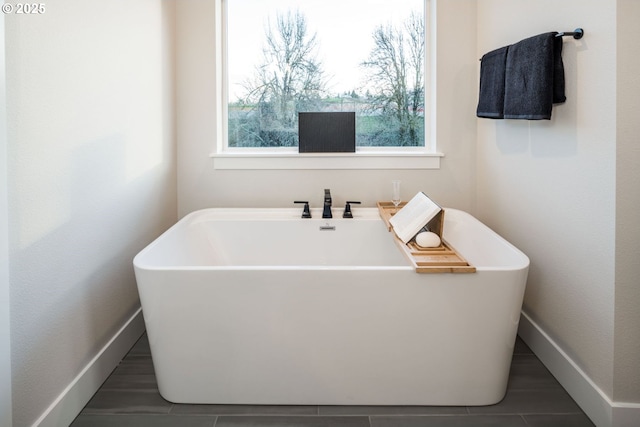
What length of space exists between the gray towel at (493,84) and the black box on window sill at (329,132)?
82 cm

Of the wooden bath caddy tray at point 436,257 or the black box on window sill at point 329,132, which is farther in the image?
the black box on window sill at point 329,132

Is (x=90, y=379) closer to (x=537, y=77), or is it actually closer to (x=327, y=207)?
(x=327, y=207)

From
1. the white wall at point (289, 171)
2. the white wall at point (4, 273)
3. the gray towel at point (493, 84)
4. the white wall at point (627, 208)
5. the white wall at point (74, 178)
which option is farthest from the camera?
the white wall at point (289, 171)

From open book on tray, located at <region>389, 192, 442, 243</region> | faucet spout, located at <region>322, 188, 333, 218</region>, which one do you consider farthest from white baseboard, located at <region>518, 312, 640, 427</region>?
faucet spout, located at <region>322, 188, 333, 218</region>

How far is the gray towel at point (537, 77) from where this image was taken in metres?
1.94

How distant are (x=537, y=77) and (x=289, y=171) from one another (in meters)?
1.58

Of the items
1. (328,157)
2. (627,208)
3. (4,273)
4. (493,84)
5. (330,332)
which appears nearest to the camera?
(4,273)

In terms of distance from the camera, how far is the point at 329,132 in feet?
9.84

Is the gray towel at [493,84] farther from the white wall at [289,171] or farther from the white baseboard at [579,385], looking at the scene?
the white baseboard at [579,385]

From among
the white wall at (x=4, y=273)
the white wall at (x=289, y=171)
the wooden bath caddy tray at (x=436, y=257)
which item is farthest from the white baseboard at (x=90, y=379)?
the wooden bath caddy tray at (x=436, y=257)

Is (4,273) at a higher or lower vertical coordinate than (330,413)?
higher

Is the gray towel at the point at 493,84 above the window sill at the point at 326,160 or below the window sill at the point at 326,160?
above

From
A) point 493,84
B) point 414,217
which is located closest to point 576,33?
point 493,84

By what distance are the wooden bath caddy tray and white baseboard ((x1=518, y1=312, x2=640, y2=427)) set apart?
669 mm
